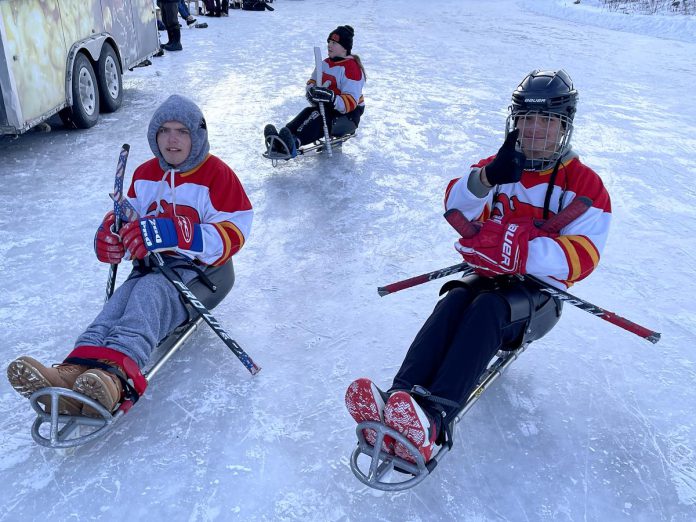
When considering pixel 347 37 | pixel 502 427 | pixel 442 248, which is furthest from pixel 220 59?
pixel 502 427

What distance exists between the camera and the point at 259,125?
6.14 m

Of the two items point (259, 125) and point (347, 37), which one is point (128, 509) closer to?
point (347, 37)

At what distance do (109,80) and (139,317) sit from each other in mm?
4988

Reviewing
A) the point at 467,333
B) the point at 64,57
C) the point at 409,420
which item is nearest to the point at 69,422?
the point at 409,420

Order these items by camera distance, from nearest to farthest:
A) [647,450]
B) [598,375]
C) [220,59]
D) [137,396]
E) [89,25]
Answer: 1. [137,396]
2. [647,450]
3. [598,375]
4. [89,25]
5. [220,59]

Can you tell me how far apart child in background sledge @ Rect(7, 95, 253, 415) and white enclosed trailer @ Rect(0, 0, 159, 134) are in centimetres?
250

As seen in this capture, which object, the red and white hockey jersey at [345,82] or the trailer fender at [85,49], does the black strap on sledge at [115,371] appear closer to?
the red and white hockey jersey at [345,82]

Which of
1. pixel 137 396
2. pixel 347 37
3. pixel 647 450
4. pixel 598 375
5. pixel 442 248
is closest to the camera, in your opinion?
pixel 137 396

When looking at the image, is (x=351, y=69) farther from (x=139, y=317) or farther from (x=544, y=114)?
(x=139, y=317)

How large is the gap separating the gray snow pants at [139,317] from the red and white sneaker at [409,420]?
91 centimetres

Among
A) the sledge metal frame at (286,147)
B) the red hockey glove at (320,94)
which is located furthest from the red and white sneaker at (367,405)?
the red hockey glove at (320,94)

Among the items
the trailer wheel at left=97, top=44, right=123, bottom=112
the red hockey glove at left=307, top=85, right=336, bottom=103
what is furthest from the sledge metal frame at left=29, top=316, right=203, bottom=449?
the trailer wheel at left=97, top=44, right=123, bottom=112

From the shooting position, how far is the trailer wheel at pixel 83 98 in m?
5.50

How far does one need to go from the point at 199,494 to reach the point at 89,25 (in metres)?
5.25
